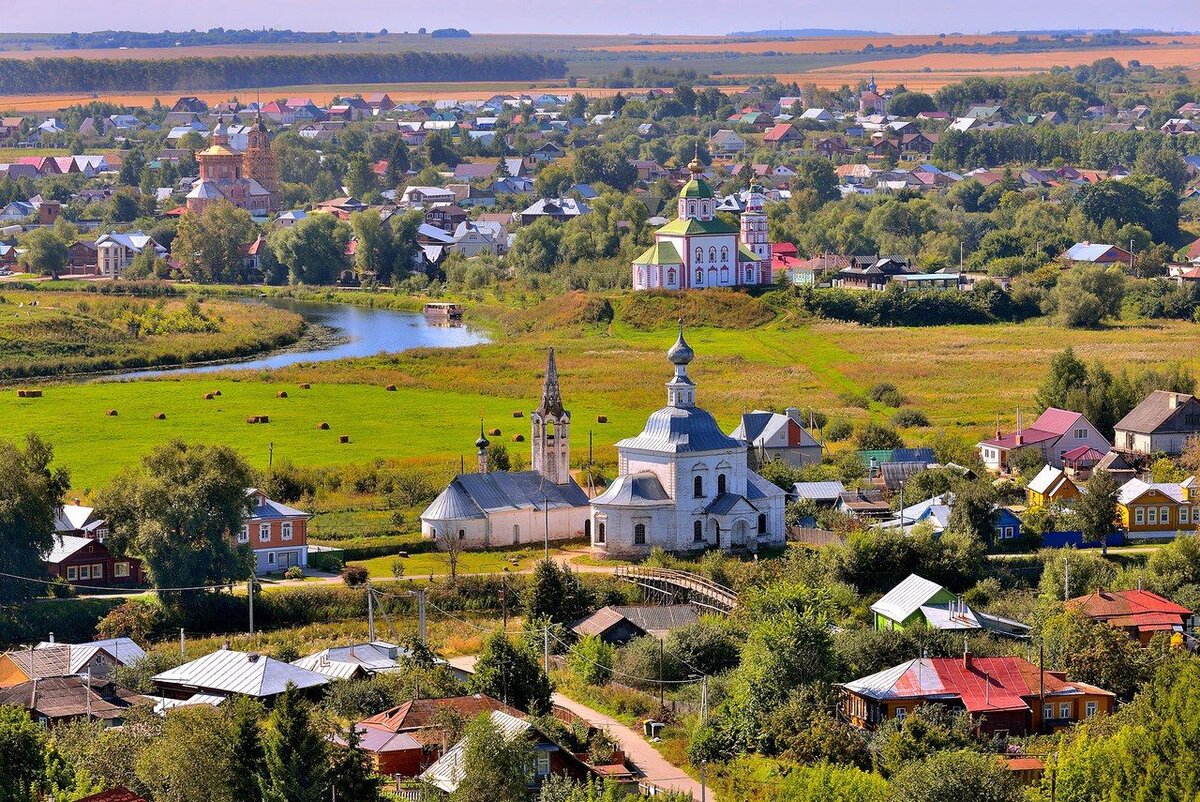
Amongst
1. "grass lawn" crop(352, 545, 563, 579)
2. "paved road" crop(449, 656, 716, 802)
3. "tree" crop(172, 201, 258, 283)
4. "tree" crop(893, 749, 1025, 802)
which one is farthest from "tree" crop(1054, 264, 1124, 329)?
"tree" crop(893, 749, 1025, 802)

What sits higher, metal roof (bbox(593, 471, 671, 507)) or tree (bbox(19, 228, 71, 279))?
metal roof (bbox(593, 471, 671, 507))

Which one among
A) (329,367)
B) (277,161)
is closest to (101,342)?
(329,367)

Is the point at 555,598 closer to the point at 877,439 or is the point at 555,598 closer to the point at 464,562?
the point at 464,562

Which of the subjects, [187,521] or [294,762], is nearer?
[294,762]

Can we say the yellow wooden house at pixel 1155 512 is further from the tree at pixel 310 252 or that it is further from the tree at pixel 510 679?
the tree at pixel 310 252

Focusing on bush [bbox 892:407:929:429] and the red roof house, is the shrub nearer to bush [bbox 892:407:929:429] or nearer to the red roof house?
the red roof house

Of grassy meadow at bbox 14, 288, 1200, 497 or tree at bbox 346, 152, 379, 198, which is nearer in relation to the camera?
grassy meadow at bbox 14, 288, 1200, 497

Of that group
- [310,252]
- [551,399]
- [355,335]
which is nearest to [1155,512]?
[551,399]
